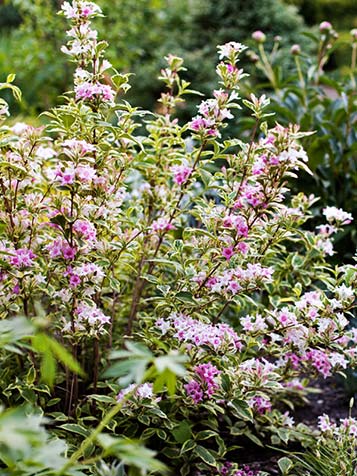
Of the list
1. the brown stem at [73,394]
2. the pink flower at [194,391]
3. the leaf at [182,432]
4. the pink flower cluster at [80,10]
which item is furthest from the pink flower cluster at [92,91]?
the leaf at [182,432]

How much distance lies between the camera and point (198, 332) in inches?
63.8

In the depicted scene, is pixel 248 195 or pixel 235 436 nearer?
pixel 248 195

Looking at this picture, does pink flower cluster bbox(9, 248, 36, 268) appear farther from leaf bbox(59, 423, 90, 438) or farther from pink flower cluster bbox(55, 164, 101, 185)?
leaf bbox(59, 423, 90, 438)

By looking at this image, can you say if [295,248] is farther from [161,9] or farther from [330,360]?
[161,9]

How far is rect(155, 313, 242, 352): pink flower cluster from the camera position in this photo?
1614 millimetres

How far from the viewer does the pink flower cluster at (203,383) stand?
1.67m

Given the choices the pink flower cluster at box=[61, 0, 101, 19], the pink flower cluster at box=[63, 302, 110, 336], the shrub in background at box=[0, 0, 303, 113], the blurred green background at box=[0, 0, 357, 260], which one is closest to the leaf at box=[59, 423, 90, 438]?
the pink flower cluster at box=[63, 302, 110, 336]

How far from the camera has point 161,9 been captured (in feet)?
20.2

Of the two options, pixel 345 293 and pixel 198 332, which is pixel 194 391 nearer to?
pixel 198 332

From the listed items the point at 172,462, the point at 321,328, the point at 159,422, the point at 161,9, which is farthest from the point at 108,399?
the point at 161,9

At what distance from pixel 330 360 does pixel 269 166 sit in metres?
0.53

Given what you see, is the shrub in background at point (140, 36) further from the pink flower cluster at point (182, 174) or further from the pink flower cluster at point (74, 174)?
the pink flower cluster at point (74, 174)

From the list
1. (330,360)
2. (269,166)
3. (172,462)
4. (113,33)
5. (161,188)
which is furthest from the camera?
(113,33)

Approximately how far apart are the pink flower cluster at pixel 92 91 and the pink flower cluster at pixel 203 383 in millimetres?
704
